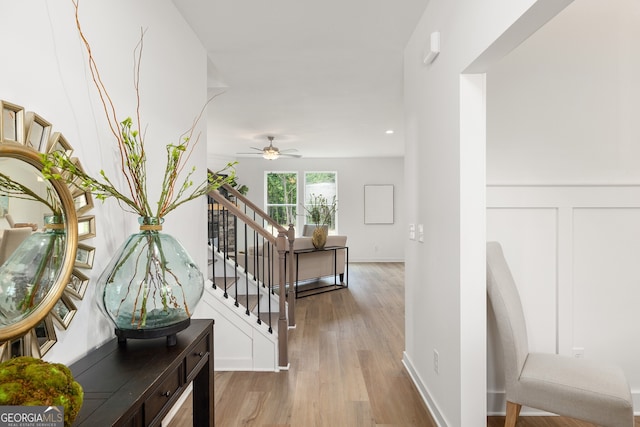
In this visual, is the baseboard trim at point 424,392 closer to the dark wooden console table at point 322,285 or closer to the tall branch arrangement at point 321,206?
the dark wooden console table at point 322,285

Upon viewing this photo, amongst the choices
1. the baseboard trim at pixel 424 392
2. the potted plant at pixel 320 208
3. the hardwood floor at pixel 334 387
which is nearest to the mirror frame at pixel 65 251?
the hardwood floor at pixel 334 387

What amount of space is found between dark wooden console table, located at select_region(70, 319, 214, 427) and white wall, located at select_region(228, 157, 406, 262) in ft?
25.6

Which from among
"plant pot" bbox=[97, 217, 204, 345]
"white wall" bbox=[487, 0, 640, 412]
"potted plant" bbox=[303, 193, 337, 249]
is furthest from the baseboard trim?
"potted plant" bbox=[303, 193, 337, 249]

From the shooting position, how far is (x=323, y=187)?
952 centimetres

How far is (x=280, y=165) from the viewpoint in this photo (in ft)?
31.2

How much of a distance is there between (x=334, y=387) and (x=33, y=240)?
7.38 ft

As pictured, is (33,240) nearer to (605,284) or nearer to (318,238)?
(605,284)

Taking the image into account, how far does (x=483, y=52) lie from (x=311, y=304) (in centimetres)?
429

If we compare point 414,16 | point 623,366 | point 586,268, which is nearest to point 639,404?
point 623,366

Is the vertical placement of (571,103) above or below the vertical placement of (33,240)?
above

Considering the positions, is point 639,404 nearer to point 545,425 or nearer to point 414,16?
point 545,425

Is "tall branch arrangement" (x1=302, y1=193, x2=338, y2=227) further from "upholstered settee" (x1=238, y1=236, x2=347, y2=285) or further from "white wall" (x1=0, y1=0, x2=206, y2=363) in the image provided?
"white wall" (x1=0, y1=0, x2=206, y2=363)

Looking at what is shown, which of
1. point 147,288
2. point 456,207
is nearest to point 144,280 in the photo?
point 147,288

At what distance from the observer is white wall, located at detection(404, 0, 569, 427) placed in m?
1.73
